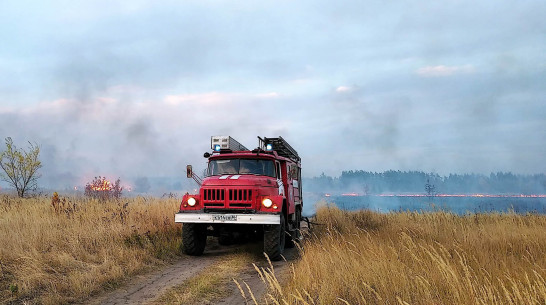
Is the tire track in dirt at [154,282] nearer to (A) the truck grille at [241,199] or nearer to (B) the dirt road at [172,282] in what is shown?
(B) the dirt road at [172,282]

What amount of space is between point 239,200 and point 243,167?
1337mm

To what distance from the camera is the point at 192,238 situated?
948cm

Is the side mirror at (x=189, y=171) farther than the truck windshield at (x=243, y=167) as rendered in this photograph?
Yes

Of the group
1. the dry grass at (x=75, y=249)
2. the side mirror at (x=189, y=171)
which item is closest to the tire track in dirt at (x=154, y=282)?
the dry grass at (x=75, y=249)

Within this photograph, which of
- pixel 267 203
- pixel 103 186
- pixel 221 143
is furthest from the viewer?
pixel 103 186

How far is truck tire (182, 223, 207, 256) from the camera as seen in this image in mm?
9430

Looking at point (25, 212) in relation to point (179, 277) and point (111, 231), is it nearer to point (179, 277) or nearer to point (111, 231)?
point (111, 231)

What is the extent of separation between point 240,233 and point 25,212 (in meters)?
6.80

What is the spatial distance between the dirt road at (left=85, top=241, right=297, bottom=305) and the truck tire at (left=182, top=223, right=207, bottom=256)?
19cm

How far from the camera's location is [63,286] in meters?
6.22

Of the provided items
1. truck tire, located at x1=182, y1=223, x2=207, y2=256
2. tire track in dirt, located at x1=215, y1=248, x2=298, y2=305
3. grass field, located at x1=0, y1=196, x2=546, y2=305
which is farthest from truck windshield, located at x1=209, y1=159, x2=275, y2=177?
tire track in dirt, located at x1=215, y1=248, x2=298, y2=305

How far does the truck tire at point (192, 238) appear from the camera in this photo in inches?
371

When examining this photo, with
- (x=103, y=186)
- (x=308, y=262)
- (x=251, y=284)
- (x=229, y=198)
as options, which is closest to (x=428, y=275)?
(x=308, y=262)

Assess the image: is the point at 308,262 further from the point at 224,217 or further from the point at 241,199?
the point at 241,199
